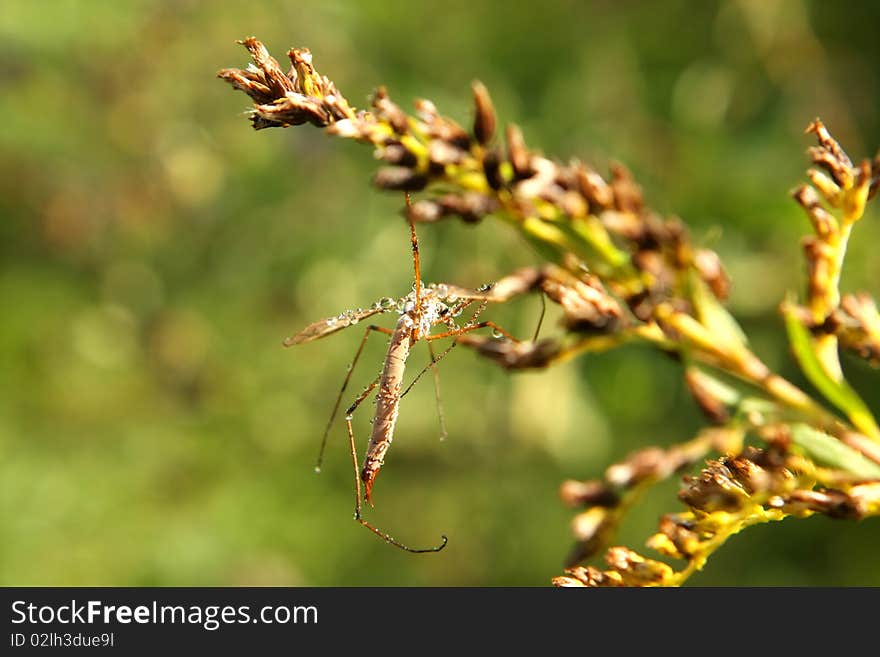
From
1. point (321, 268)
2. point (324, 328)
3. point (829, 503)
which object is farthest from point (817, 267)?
→ point (321, 268)

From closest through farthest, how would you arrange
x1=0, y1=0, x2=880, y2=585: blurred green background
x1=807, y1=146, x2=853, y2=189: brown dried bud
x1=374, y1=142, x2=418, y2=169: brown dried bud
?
x1=374, y1=142, x2=418, y2=169: brown dried bud
x1=807, y1=146, x2=853, y2=189: brown dried bud
x1=0, y1=0, x2=880, y2=585: blurred green background

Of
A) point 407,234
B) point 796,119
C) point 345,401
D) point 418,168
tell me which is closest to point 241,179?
point 407,234

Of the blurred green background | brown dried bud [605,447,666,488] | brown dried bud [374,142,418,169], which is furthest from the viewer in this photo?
the blurred green background

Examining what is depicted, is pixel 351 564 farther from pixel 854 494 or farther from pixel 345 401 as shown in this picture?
pixel 854 494

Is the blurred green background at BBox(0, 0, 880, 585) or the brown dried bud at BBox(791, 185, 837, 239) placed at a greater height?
the blurred green background at BBox(0, 0, 880, 585)

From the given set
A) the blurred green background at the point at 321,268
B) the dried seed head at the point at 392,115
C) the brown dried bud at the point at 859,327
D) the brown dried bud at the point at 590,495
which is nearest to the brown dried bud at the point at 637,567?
the brown dried bud at the point at 590,495

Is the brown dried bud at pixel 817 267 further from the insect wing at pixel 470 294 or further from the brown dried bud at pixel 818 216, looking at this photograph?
the insect wing at pixel 470 294

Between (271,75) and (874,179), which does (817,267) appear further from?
(271,75)

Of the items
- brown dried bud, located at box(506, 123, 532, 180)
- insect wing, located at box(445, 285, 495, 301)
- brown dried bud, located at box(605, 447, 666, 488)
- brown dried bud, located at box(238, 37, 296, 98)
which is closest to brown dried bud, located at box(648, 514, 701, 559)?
brown dried bud, located at box(605, 447, 666, 488)

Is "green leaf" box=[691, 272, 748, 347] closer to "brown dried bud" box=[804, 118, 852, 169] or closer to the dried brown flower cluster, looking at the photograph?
the dried brown flower cluster

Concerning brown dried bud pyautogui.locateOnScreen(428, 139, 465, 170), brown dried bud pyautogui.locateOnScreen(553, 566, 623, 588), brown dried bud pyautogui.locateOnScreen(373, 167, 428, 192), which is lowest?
brown dried bud pyautogui.locateOnScreen(553, 566, 623, 588)
